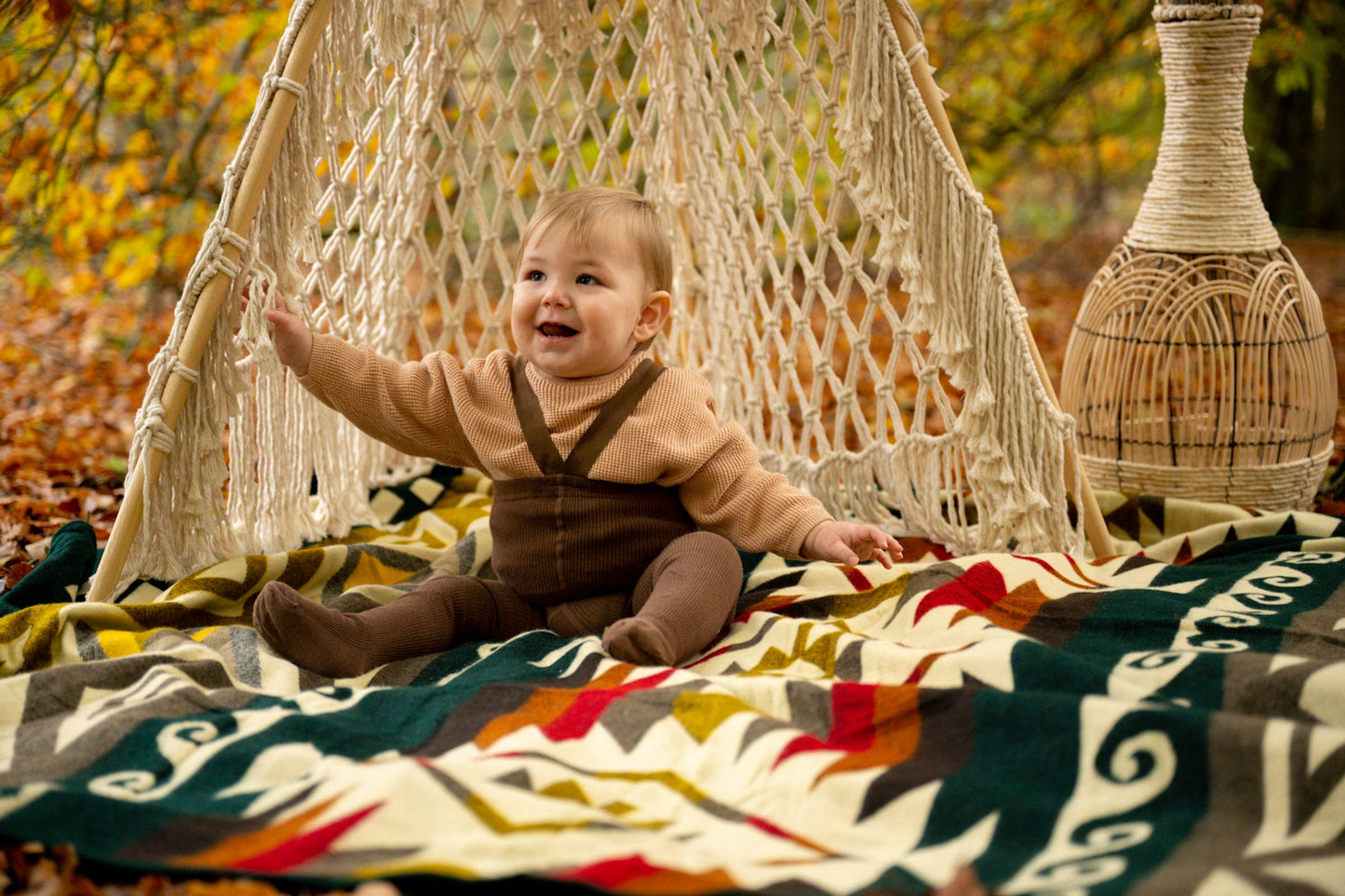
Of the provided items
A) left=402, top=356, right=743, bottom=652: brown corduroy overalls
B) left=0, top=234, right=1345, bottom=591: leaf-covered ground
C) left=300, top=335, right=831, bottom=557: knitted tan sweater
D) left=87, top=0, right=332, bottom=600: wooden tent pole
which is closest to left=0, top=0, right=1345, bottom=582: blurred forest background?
left=0, top=234, right=1345, bottom=591: leaf-covered ground

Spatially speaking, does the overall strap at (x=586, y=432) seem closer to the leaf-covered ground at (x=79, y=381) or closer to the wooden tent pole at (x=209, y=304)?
the wooden tent pole at (x=209, y=304)

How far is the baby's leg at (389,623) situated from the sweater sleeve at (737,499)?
0.24 metres

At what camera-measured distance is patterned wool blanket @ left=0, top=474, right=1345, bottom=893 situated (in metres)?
0.77

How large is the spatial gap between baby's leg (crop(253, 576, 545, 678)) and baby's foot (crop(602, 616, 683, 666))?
0.69 ft

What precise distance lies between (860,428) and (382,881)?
3.57ft

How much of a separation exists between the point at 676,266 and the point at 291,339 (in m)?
0.75

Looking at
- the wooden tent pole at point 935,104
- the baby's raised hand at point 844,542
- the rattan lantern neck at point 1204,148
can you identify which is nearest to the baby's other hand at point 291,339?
the baby's raised hand at point 844,542

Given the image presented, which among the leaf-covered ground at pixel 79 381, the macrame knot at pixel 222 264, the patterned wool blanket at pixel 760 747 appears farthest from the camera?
the leaf-covered ground at pixel 79 381

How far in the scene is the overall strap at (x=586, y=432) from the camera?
132cm

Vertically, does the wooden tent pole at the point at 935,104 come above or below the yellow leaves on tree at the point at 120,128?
below

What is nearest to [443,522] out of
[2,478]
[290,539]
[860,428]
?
[290,539]

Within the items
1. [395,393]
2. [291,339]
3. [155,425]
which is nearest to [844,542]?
[395,393]

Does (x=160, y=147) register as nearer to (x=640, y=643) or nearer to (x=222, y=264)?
(x=222, y=264)

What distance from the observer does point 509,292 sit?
1.89m
